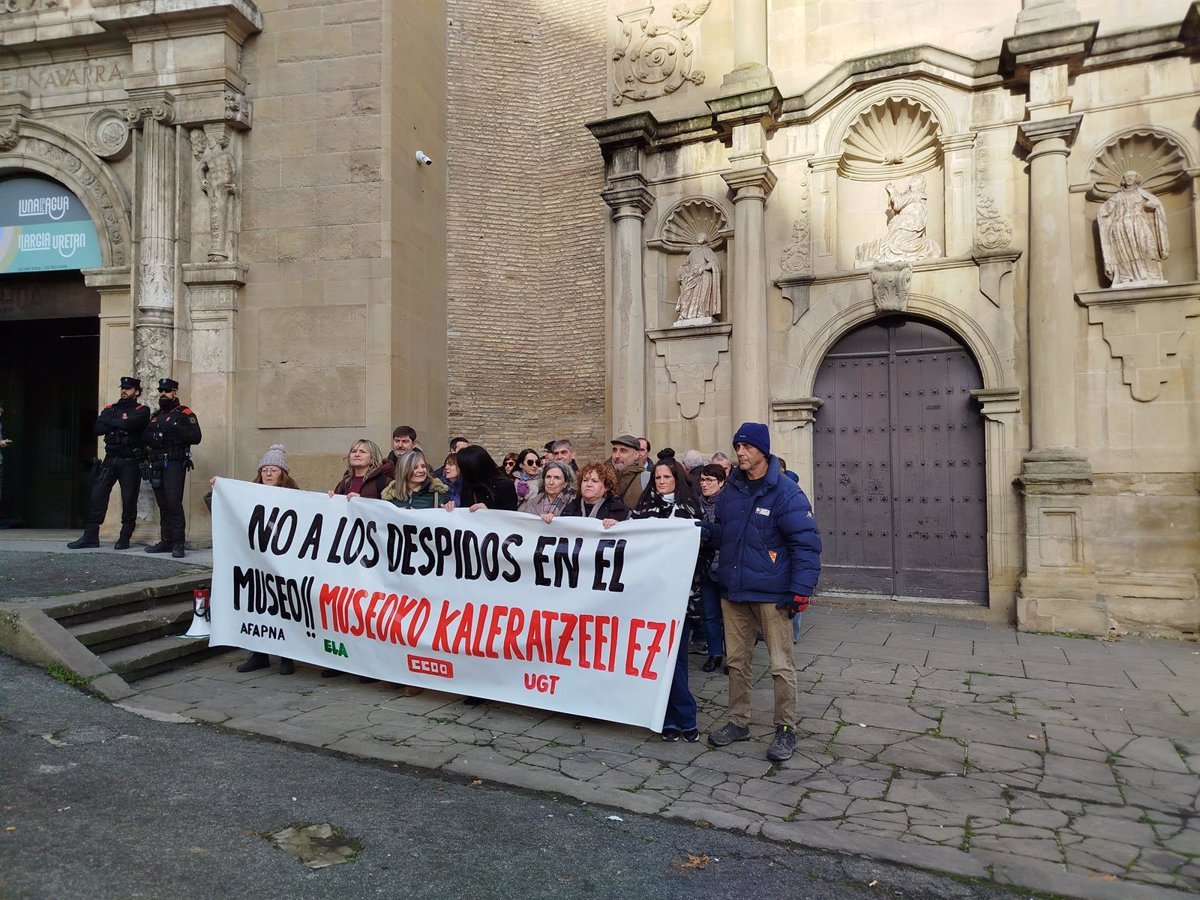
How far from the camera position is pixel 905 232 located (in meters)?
10.4

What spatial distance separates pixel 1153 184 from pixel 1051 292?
1.76 metres

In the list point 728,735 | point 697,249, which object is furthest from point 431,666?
point 697,249

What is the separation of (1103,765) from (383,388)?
9249 mm

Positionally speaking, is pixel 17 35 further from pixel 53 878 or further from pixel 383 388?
pixel 53 878

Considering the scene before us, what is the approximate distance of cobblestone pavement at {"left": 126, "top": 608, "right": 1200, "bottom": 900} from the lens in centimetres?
379

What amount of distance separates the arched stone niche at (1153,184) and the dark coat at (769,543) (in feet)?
21.6

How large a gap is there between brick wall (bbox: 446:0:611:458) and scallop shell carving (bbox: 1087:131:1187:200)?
7.58 m

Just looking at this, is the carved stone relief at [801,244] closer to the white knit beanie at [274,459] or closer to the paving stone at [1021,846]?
the white knit beanie at [274,459]

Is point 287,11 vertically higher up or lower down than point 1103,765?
higher up

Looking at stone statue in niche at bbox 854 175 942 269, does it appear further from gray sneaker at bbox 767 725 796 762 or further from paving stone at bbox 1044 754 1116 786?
gray sneaker at bbox 767 725 796 762

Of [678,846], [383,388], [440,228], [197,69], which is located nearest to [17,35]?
[197,69]

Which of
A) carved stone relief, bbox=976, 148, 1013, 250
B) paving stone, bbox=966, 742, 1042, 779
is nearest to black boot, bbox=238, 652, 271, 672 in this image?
paving stone, bbox=966, 742, 1042, 779

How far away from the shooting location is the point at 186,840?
3.51 metres

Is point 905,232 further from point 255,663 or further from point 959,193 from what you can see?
point 255,663
